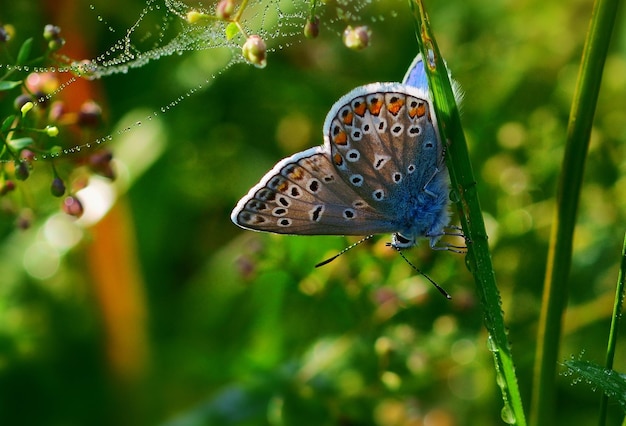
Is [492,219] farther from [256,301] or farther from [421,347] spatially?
[256,301]

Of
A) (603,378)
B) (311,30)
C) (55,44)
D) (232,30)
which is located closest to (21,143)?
(55,44)

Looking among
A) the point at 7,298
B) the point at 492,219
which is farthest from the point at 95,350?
the point at 492,219

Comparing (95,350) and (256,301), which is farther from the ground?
(256,301)

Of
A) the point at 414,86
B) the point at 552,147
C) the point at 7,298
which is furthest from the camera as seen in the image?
the point at 7,298

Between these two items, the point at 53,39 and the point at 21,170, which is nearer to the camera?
the point at 21,170

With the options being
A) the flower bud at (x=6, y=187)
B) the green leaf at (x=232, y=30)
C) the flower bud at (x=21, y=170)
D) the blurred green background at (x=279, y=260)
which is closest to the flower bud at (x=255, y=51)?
the green leaf at (x=232, y=30)

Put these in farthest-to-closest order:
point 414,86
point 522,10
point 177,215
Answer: point 522,10, point 177,215, point 414,86

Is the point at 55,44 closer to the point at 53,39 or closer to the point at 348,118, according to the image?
the point at 53,39
